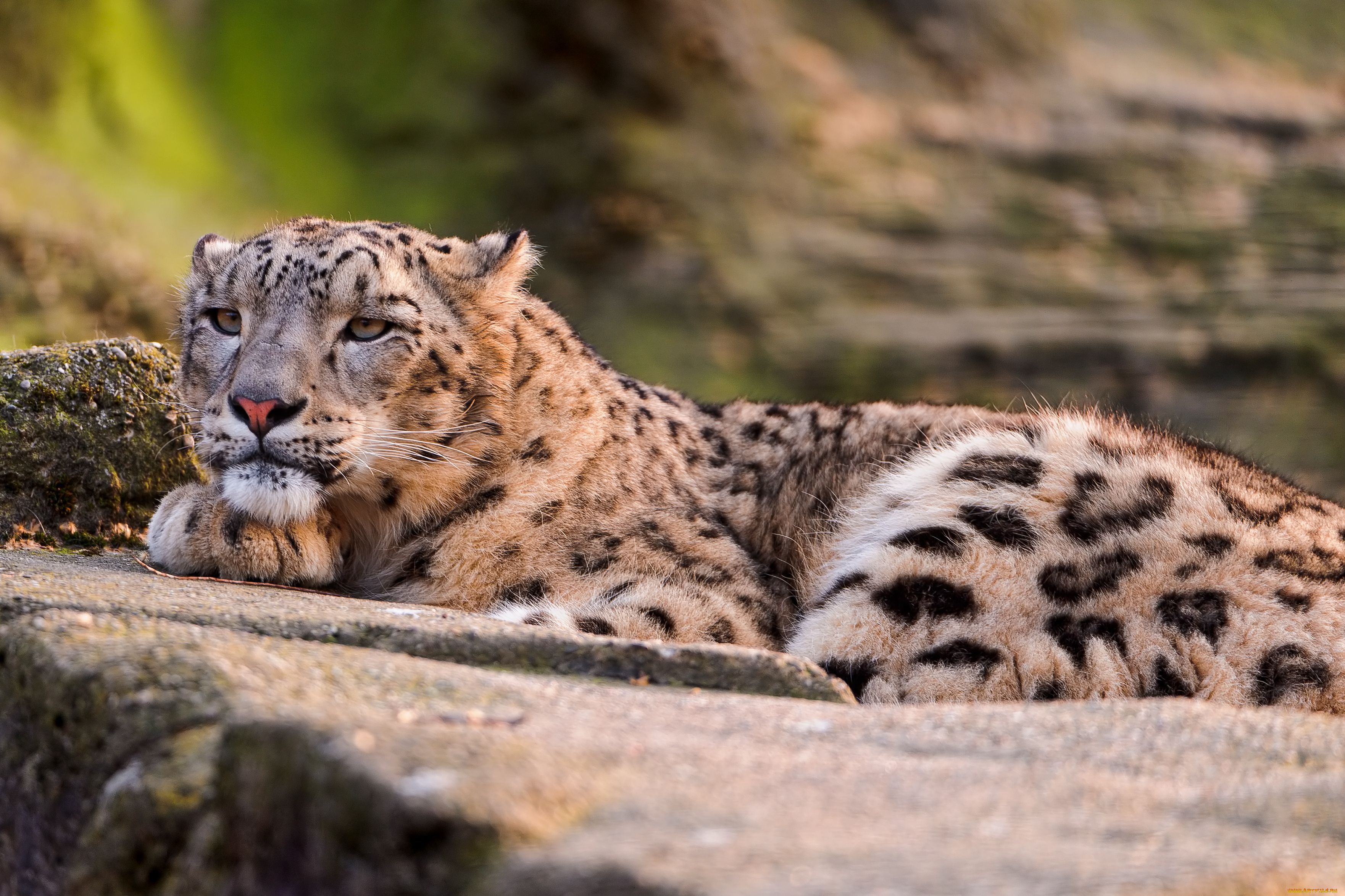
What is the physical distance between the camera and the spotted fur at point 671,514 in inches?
167

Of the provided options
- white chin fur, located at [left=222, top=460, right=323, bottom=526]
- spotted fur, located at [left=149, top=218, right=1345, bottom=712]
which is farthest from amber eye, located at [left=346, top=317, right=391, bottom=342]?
white chin fur, located at [left=222, top=460, right=323, bottom=526]

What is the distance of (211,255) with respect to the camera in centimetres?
524

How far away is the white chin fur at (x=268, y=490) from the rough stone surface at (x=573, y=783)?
1.11m

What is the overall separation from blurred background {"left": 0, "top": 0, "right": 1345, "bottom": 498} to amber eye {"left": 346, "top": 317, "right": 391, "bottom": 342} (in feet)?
23.8

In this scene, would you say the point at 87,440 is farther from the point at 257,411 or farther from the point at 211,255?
the point at 257,411

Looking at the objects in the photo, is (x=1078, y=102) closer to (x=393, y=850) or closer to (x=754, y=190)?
(x=754, y=190)

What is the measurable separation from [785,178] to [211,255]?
32.4 ft

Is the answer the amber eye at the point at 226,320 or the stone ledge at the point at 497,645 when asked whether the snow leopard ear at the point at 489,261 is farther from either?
the stone ledge at the point at 497,645

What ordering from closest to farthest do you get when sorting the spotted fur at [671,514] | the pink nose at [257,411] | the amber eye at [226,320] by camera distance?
the spotted fur at [671,514] < the pink nose at [257,411] < the amber eye at [226,320]

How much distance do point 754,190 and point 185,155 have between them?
216 inches

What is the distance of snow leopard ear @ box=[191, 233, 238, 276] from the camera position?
204 inches

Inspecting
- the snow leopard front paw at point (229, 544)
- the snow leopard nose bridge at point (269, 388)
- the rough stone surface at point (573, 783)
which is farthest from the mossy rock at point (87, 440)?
the rough stone surface at point (573, 783)

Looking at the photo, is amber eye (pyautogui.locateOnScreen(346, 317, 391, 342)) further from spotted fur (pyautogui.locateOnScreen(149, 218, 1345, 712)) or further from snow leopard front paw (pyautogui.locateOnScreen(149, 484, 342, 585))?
snow leopard front paw (pyautogui.locateOnScreen(149, 484, 342, 585))

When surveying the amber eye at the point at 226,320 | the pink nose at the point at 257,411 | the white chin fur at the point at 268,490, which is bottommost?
the white chin fur at the point at 268,490
